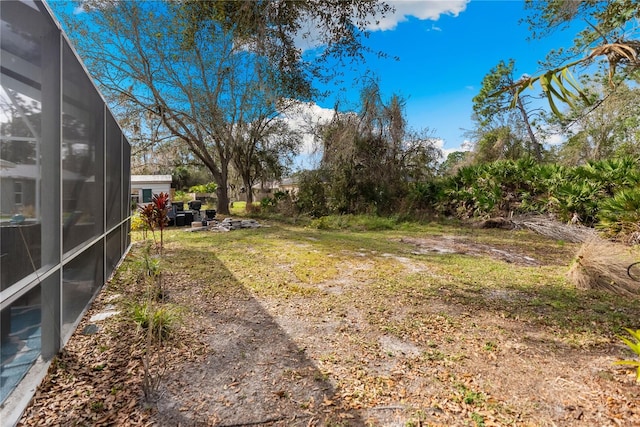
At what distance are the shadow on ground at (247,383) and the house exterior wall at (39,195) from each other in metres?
0.87

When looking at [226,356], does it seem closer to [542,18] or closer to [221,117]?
[542,18]

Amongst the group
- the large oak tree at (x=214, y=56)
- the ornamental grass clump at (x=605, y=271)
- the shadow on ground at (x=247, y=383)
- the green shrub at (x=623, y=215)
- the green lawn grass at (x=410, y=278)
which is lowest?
the shadow on ground at (x=247, y=383)

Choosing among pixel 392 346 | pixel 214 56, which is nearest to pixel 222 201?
pixel 214 56

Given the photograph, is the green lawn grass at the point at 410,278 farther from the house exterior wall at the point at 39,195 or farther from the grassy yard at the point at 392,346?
the house exterior wall at the point at 39,195

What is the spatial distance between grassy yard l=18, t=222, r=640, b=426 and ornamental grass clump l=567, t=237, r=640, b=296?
25 centimetres

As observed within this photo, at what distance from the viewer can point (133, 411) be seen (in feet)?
5.89

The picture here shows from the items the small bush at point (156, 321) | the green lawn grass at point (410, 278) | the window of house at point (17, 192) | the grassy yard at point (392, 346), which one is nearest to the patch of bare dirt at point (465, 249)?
the green lawn grass at point (410, 278)

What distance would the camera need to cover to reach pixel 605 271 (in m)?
4.32

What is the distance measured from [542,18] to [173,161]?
Answer: 17.6 m

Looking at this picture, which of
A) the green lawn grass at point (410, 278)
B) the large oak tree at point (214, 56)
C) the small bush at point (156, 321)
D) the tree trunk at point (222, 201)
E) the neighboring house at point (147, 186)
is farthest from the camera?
the neighboring house at point (147, 186)

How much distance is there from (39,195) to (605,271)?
638cm

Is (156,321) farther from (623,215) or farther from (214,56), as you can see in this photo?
(214,56)

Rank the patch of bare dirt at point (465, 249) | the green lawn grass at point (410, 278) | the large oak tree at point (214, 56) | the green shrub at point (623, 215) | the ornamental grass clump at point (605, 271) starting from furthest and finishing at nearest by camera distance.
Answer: the green shrub at point (623, 215) → the patch of bare dirt at point (465, 249) → the large oak tree at point (214, 56) → the ornamental grass clump at point (605, 271) → the green lawn grass at point (410, 278)

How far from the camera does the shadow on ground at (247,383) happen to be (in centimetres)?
178
